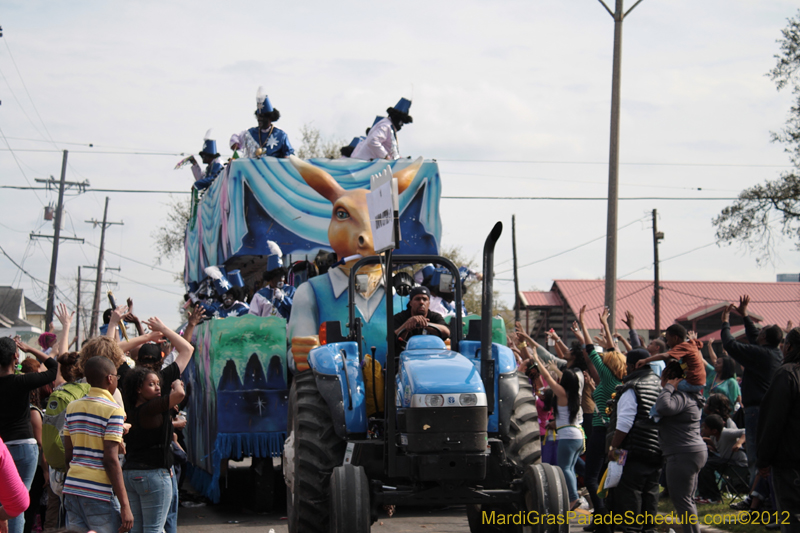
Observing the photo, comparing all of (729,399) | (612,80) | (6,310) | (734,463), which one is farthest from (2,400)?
(6,310)

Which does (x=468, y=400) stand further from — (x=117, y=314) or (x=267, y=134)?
(x=267, y=134)

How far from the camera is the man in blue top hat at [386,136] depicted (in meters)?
12.7

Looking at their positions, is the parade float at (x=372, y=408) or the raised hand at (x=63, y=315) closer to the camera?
the parade float at (x=372, y=408)

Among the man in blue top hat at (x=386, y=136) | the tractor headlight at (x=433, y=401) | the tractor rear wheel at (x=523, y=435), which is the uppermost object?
the man in blue top hat at (x=386, y=136)

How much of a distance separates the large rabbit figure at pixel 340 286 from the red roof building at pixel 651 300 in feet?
113

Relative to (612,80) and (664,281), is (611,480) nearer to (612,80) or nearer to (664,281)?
(612,80)

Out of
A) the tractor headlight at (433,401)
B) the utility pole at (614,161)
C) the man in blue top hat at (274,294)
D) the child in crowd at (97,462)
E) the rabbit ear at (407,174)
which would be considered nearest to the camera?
the child in crowd at (97,462)

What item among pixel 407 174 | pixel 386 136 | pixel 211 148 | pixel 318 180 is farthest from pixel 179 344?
pixel 211 148

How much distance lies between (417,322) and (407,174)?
556 cm

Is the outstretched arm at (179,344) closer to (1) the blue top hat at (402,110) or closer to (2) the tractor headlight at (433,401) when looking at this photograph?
(2) the tractor headlight at (433,401)

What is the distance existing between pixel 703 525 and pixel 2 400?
6237 mm

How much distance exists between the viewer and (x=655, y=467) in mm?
7070

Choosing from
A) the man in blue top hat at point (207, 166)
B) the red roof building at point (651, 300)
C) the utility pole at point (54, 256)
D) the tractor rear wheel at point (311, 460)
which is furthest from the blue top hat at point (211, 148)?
the red roof building at point (651, 300)

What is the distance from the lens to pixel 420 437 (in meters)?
5.39
